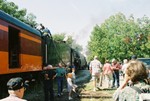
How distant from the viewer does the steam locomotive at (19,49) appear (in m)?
12.9

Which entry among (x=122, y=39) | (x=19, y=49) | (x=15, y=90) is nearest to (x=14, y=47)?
(x=19, y=49)

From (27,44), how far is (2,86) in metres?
2.58

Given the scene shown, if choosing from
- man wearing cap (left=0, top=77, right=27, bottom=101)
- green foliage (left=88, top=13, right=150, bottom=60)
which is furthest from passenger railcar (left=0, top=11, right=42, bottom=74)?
green foliage (left=88, top=13, right=150, bottom=60)

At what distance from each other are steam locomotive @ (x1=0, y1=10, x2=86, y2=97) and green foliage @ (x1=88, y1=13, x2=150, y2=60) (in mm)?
55715

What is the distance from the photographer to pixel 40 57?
788 inches

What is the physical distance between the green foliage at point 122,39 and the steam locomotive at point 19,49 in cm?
5572

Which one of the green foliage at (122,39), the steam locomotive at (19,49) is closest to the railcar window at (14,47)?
the steam locomotive at (19,49)

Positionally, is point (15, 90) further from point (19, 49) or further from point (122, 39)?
point (122, 39)

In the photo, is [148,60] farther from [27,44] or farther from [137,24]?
[137,24]

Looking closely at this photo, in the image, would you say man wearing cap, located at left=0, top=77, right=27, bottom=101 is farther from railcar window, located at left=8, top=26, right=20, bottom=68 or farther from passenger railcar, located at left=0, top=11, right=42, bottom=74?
railcar window, located at left=8, top=26, right=20, bottom=68

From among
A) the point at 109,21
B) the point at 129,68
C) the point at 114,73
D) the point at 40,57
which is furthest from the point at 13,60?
the point at 109,21

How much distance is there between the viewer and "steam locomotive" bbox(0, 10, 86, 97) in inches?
510

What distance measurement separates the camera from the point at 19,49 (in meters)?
15.3

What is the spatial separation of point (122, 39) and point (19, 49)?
6472 centimetres
